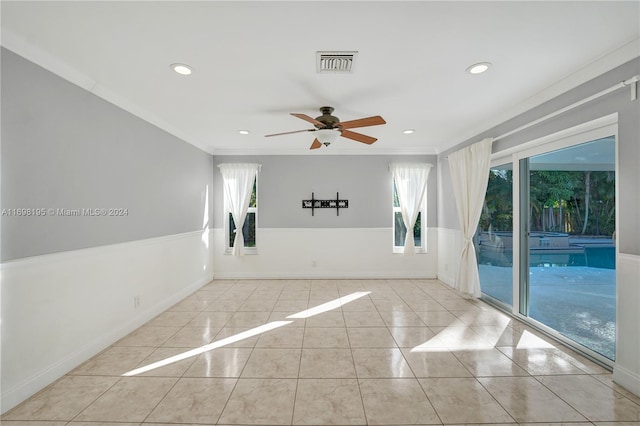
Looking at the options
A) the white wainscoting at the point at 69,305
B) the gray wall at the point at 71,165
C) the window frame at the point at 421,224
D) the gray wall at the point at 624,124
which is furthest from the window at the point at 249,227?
the gray wall at the point at 624,124

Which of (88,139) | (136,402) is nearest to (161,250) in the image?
(88,139)

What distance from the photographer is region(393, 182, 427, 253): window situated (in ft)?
17.5

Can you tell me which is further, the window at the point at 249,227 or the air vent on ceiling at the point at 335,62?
the window at the point at 249,227

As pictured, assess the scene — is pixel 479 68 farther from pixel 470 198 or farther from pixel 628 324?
pixel 628 324

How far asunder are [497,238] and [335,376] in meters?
2.89

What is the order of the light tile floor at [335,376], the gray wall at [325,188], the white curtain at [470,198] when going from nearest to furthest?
the light tile floor at [335,376] < the white curtain at [470,198] < the gray wall at [325,188]

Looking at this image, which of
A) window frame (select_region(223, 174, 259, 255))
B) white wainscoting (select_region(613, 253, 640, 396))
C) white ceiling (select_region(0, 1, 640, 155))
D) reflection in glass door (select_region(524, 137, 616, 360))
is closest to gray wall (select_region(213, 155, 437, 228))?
window frame (select_region(223, 174, 259, 255))

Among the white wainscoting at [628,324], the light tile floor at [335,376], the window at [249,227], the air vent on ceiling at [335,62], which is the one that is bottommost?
the light tile floor at [335,376]

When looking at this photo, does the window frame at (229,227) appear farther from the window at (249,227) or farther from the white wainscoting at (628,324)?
the white wainscoting at (628,324)

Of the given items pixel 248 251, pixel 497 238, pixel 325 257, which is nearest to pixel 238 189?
pixel 248 251

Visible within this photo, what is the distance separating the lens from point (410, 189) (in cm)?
519

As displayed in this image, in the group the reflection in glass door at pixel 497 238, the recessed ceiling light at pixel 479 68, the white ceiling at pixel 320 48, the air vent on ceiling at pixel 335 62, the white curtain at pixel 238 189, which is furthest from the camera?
the white curtain at pixel 238 189

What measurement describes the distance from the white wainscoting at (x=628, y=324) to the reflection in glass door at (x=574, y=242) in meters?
0.29

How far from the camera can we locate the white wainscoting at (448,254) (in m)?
4.58
